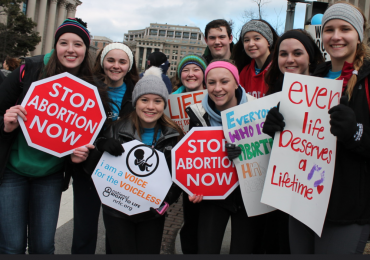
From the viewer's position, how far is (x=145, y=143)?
2529mm

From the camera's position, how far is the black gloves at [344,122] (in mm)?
1646

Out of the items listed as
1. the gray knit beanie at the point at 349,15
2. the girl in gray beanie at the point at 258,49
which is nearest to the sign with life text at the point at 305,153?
the gray knit beanie at the point at 349,15

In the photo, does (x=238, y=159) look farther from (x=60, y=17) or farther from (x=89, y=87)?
(x=60, y=17)

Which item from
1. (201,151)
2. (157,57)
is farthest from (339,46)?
(157,57)

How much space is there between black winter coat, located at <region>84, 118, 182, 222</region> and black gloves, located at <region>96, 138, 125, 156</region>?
0.26 ft

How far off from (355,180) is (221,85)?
1.23 meters

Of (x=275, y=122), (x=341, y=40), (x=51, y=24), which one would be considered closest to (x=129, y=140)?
(x=275, y=122)

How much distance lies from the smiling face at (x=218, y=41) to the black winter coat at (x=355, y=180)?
2.39 m

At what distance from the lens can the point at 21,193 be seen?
2207 millimetres

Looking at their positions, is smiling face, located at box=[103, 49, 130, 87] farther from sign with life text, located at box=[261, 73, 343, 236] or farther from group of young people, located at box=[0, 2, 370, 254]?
sign with life text, located at box=[261, 73, 343, 236]

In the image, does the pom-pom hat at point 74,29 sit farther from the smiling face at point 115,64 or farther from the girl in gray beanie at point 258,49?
the girl in gray beanie at point 258,49

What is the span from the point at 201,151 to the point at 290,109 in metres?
0.76

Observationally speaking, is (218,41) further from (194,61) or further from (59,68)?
(59,68)

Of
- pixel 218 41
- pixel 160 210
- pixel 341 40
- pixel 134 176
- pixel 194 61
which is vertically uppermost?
pixel 218 41
